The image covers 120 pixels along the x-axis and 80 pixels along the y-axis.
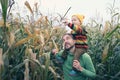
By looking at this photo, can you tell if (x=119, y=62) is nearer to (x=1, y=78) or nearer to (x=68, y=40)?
(x=68, y=40)

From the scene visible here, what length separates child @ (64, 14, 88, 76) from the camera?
2.84 m

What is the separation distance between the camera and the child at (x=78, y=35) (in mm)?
2838

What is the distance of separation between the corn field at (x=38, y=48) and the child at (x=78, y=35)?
0.28 m

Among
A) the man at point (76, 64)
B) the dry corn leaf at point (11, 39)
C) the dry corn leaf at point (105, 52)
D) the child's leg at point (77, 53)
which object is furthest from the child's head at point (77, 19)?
the dry corn leaf at point (105, 52)

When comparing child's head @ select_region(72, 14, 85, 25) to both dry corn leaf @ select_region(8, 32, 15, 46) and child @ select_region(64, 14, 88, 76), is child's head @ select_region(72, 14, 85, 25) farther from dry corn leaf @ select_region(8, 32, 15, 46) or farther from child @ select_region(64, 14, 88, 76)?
dry corn leaf @ select_region(8, 32, 15, 46)

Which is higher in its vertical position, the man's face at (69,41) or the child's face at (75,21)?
the child's face at (75,21)

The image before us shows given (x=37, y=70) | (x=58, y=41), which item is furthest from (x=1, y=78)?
(x=58, y=41)

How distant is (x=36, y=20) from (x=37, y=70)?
0.81 meters

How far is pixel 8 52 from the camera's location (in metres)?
2.91

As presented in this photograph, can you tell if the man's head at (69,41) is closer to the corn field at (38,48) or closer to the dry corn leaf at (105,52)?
the corn field at (38,48)

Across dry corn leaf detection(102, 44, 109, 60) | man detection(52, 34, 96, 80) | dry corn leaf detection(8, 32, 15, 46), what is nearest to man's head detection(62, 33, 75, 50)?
man detection(52, 34, 96, 80)

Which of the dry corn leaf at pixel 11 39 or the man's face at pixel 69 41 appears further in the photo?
the man's face at pixel 69 41

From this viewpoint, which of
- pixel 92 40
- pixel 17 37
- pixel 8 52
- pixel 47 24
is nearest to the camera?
pixel 8 52

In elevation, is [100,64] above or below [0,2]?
below
